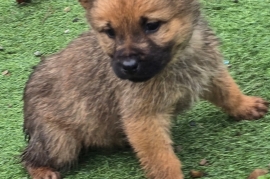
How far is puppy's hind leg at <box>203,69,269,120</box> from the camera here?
4.30 metres

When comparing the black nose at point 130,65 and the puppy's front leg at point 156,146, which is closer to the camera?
the black nose at point 130,65

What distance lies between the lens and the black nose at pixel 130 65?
346 cm

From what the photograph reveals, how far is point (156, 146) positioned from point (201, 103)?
0.95m

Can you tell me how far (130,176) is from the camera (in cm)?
421

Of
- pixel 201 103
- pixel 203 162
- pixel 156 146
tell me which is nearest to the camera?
pixel 156 146

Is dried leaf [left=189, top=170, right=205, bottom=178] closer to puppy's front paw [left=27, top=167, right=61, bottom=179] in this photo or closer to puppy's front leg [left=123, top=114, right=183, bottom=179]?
puppy's front leg [left=123, top=114, right=183, bottom=179]

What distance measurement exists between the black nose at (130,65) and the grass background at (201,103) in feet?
3.09

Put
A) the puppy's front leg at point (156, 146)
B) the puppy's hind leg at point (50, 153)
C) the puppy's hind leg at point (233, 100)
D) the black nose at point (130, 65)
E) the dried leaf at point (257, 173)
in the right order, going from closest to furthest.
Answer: the black nose at point (130, 65) → the dried leaf at point (257, 173) → the puppy's front leg at point (156, 146) → the puppy's hind leg at point (233, 100) → the puppy's hind leg at point (50, 153)

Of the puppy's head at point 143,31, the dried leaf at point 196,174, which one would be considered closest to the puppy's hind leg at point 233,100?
the dried leaf at point 196,174

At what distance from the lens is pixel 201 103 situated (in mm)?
4723

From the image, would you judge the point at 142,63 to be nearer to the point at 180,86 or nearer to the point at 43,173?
the point at 180,86

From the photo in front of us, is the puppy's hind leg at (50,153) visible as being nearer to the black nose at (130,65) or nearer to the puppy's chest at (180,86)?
the puppy's chest at (180,86)

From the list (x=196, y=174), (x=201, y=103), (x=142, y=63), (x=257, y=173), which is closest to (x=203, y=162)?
(x=196, y=174)

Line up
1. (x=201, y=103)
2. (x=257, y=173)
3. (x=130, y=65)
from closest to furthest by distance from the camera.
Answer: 1. (x=130, y=65)
2. (x=257, y=173)
3. (x=201, y=103)
